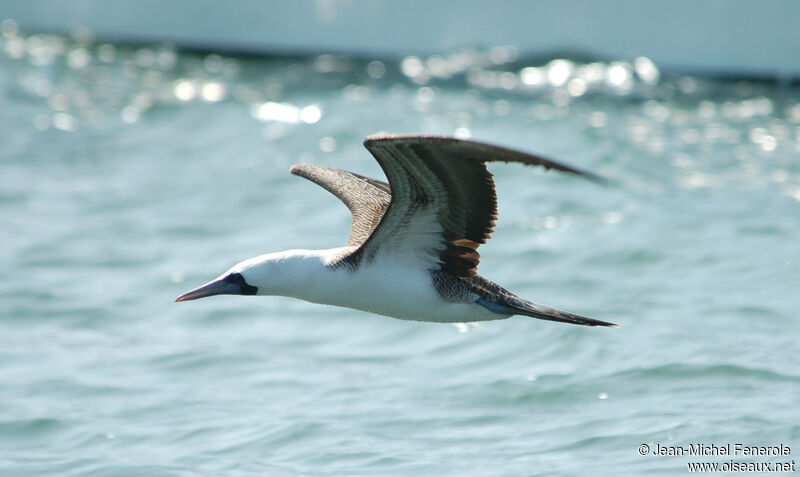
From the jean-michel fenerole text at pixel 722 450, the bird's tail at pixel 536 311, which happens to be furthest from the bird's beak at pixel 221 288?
the jean-michel fenerole text at pixel 722 450

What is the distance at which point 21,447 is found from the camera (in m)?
7.64

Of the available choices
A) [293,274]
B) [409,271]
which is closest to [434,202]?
[409,271]

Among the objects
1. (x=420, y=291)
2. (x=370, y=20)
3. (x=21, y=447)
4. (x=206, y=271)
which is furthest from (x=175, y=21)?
(x=420, y=291)

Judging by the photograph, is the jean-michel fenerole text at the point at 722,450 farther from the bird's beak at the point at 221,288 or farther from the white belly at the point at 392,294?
the bird's beak at the point at 221,288

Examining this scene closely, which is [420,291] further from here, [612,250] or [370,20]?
[370,20]

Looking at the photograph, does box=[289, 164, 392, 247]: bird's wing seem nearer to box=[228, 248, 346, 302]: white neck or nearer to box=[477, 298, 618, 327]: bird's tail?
box=[228, 248, 346, 302]: white neck

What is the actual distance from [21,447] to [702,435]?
15.6 ft

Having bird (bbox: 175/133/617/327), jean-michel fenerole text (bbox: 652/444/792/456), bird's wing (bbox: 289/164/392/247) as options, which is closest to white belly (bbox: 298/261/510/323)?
bird (bbox: 175/133/617/327)

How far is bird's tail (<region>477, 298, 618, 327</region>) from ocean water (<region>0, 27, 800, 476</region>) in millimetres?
1176

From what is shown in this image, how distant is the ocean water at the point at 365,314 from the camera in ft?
24.5

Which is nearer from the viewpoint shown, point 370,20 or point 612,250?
point 612,250

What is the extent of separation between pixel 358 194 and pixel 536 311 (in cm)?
182

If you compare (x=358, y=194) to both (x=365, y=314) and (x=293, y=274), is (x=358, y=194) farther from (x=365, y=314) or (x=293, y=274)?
(x=365, y=314)

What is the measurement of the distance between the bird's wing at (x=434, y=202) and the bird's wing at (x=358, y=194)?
81cm
